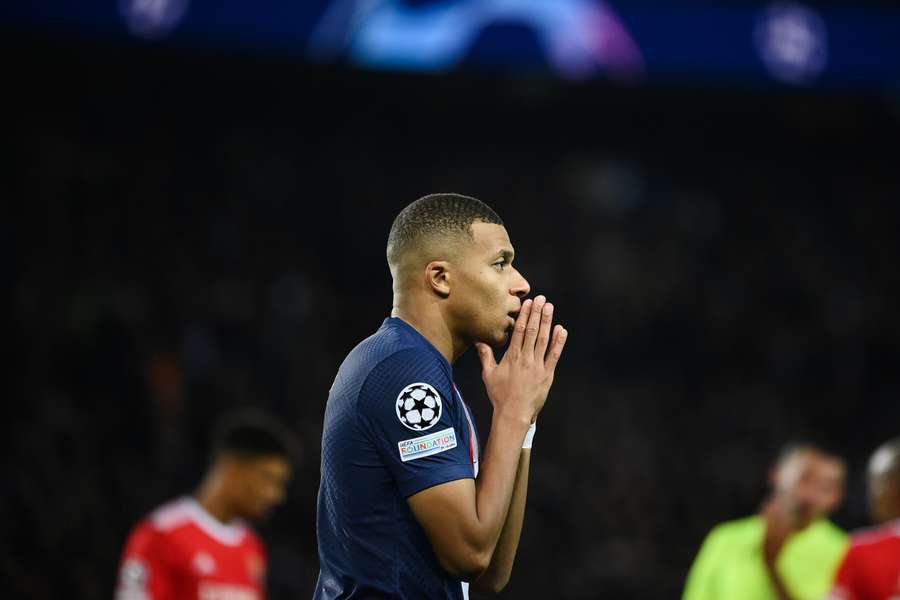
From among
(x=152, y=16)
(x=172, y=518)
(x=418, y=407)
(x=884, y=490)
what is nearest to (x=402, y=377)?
(x=418, y=407)

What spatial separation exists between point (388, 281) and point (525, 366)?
1146 centimetres

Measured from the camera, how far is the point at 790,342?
1466 centimetres

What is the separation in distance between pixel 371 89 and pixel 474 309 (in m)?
12.3

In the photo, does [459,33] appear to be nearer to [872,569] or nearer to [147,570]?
[147,570]

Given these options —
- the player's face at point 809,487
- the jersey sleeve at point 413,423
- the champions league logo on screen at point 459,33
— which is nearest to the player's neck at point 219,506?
the player's face at point 809,487

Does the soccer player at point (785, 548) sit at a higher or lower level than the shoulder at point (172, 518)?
lower

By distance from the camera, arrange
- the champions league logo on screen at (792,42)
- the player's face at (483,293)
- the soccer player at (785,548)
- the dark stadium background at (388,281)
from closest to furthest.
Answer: the player's face at (483,293) < the soccer player at (785,548) < the dark stadium background at (388,281) < the champions league logo on screen at (792,42)

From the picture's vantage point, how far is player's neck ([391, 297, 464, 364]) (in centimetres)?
262

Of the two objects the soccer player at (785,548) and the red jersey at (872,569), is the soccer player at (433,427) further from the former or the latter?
the soccer player at (785,548)

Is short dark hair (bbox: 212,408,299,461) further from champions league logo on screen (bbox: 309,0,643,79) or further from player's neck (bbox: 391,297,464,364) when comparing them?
champions league logo on screen (bbox: 309,0,643,79)

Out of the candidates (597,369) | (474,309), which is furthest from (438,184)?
(474,309)

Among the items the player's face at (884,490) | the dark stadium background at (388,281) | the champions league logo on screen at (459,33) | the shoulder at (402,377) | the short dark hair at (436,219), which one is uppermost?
the champions league logo on screen at (459,33)

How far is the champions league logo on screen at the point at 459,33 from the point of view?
1191 cm

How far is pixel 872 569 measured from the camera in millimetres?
3871
